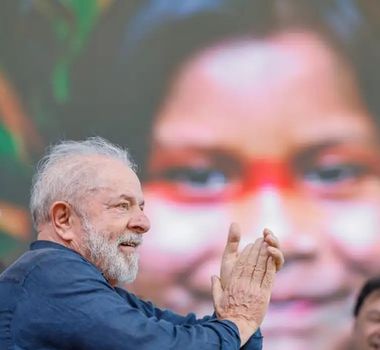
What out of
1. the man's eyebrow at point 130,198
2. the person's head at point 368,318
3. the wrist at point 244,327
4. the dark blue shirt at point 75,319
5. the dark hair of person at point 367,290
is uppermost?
the dark hair of person at point 367,290

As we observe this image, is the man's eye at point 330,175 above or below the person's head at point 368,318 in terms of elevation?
above

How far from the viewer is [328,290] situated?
432 cm

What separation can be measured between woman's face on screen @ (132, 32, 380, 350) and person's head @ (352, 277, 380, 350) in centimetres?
78

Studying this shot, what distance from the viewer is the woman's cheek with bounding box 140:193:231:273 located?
4.33m

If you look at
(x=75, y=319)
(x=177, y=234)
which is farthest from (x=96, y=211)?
(x=177, y=234)

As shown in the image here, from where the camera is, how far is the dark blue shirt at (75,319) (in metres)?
2.23

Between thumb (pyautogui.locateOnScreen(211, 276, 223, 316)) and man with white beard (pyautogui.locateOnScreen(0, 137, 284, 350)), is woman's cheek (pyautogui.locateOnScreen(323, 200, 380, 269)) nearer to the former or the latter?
man with white beard (pyautogui.locateOnScreen(0, 137, 284, 350))

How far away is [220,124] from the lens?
4426 millimetres

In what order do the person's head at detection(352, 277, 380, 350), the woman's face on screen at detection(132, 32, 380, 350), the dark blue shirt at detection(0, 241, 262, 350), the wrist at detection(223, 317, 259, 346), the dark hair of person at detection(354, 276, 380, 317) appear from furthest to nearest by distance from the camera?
the woman's face on screen at detection(132, 32, 380, 350)
the dark hair of person at detection(354, 276, 380, 317)
the person's head at detection(352, 277, 380, 350)
the wrist at detection(223, 317, 259, 346)
the dark blue shirt at detection(0, 241, 262, 350)

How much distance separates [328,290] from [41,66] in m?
1.57

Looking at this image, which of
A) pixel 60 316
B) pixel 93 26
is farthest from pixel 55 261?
pixel 93 26

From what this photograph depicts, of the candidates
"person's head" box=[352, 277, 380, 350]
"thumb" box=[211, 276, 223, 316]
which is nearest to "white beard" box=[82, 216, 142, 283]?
"thumb" box=[211, 276, 223, 316]

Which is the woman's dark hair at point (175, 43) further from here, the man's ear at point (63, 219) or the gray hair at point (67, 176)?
the man's ear at point (63, 219)

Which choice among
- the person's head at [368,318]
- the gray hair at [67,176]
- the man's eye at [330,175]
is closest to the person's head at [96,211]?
the gray hair at [67,176]
